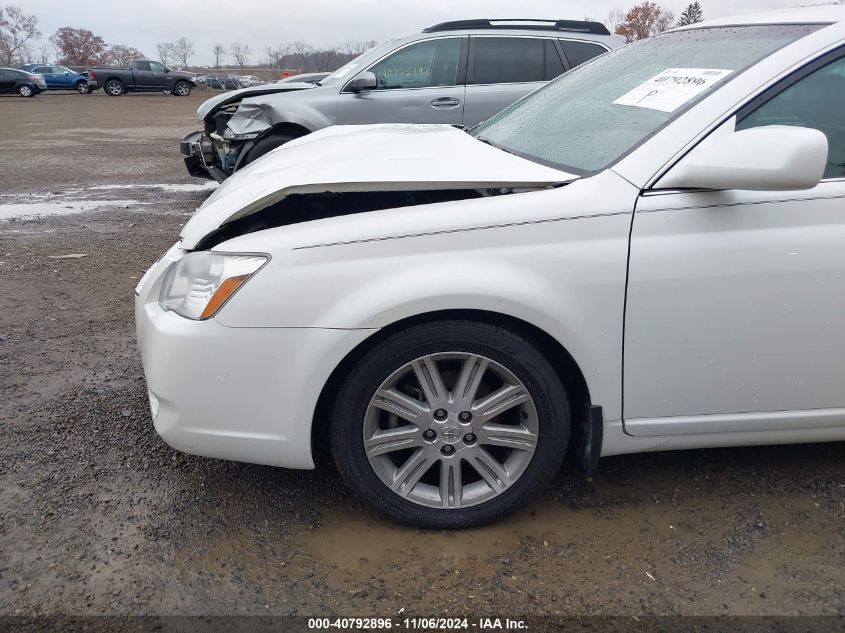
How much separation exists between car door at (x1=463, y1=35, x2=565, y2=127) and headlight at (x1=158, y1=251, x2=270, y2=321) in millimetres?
4957

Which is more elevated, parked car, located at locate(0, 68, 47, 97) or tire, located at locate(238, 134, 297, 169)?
parked car, located at locate(0, 68, 47, 97)

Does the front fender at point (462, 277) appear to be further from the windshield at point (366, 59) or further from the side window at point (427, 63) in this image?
the windshield at point (366, 59)

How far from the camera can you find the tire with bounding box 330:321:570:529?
229cm

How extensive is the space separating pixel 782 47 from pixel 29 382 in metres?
3.57

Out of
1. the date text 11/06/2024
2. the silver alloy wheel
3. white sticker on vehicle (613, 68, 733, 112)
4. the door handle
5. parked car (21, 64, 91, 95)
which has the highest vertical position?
parked car (21, 64, 91, 95)

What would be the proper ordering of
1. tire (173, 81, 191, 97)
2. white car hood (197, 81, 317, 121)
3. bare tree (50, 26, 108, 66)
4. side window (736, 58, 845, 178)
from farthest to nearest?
1. bare tree (50, 26, 108, 66)
2. tire (173, 81, 191, 97)
3. white car hood (197, 81, 317, 121)
4. side window (736, 58, 845, 178)

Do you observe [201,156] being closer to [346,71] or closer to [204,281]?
[346,71]

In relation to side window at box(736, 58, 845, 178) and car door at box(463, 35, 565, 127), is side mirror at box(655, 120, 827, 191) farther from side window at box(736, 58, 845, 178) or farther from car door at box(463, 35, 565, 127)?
car door at box(463, 35, 565, 127)

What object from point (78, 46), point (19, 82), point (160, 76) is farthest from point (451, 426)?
point (78, 46)

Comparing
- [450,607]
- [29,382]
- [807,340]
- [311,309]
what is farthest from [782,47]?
[29,382]

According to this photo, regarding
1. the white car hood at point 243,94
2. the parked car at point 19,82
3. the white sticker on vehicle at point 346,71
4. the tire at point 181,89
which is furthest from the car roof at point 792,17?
the tire at point 181,89

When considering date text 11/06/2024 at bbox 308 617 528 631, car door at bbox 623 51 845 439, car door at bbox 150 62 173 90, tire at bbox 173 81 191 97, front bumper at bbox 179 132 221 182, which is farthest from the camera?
tire at bbox 173 81 191 97

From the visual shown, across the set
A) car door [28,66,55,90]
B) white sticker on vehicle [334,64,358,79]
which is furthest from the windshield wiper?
car door [28,66,55,90]

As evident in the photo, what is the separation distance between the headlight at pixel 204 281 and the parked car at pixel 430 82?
4.71 meters
